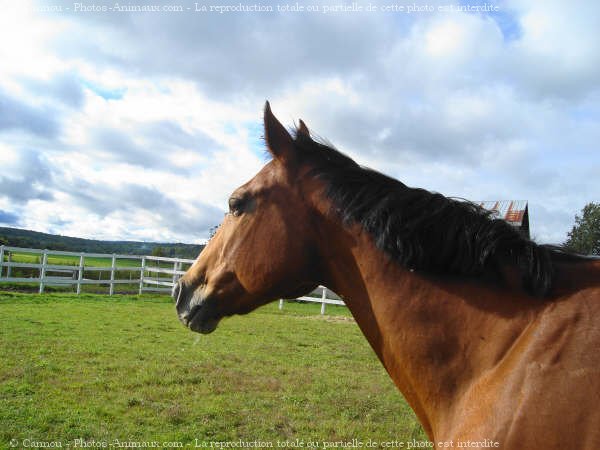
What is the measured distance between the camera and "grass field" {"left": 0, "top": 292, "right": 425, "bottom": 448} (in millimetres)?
4812

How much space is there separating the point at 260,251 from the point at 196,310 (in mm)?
546

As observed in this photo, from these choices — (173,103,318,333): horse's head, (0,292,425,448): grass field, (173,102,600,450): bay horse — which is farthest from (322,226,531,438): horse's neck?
(0,292,425,448): grass field

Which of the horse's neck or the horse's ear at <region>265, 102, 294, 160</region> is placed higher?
the horse's ear at <region>265, 102, 294, 160</region>

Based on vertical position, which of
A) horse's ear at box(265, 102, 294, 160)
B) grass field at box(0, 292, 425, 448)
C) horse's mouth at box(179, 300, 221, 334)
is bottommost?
grass field at box(0, 292, 425, 448)

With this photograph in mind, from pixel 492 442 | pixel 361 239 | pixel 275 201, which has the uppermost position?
pixel 275 201

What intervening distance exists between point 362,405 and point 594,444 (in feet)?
16.1

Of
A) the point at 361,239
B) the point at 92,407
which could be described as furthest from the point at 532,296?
the point at 92,407

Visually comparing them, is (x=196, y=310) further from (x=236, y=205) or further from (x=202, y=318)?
(x=236, y=205)

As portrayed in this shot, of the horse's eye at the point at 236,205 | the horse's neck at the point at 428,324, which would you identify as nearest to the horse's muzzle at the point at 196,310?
the horse's eye at the point at 236,205

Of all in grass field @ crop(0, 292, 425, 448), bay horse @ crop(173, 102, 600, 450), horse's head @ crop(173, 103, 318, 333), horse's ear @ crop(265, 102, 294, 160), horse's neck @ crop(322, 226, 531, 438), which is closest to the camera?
bay horse @ crop(173, 102, 600, 450)

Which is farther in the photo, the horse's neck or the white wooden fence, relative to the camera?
the white wooden fence

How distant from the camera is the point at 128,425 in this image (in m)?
4.79

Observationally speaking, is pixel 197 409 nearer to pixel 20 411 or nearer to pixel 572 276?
pixel 20 411

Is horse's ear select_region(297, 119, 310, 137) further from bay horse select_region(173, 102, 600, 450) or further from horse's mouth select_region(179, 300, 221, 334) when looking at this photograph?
horse's mouth select_region(179, 300, 221, 334)
